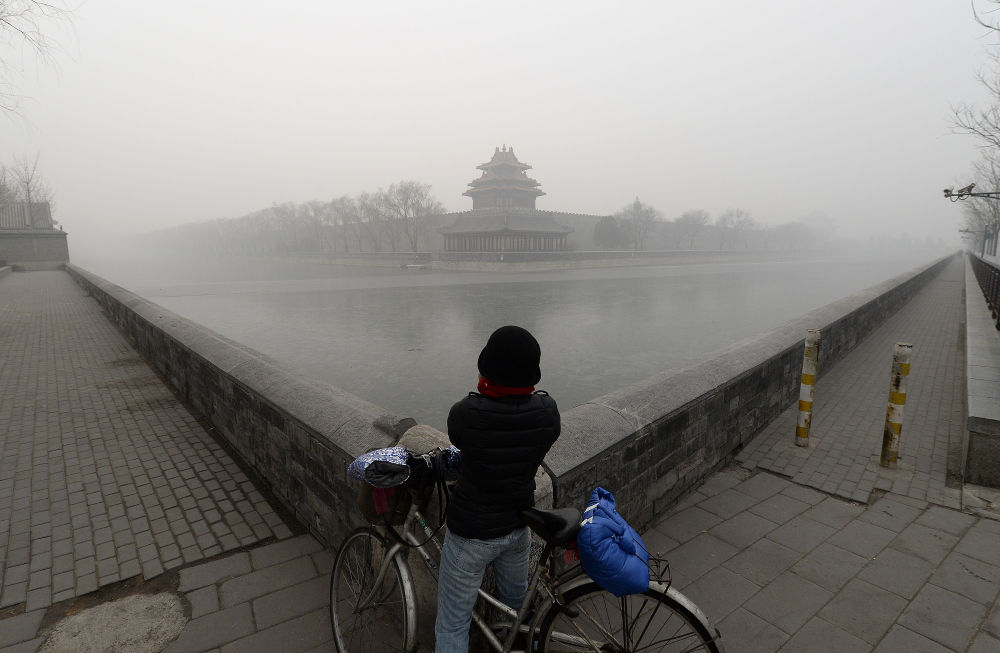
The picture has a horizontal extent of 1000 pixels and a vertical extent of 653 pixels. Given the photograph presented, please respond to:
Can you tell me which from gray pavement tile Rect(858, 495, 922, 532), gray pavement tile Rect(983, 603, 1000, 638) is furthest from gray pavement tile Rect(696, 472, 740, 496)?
gray pavement tile Rect(983, 603, 1000, 638)

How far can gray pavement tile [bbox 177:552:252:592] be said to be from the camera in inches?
119

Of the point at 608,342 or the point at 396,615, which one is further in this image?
the point at 608,342

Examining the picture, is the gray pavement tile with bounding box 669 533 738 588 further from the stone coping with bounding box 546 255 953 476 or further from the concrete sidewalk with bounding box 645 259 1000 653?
the stone coping with bounding box 546 255 953 476

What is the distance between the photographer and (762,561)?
315cm

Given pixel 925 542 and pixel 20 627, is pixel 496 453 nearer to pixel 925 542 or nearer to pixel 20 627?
pixel 20 627

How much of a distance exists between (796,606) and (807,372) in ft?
9.77

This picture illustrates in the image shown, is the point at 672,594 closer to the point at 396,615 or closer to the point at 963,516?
the point at 396,615

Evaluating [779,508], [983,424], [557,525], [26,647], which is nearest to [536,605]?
[557,525]

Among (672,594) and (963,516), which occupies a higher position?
(672,594)

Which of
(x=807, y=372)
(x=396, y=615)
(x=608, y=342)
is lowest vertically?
(x=608, y=342)

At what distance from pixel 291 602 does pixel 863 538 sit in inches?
145

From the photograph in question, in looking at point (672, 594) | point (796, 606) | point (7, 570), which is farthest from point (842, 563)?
point (7, 570)

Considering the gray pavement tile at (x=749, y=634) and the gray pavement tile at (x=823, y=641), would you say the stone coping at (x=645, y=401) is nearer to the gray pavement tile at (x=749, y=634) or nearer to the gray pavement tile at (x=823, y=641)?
the gray pavement tile at (x=749, y=634)

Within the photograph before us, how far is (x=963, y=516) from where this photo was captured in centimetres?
367
